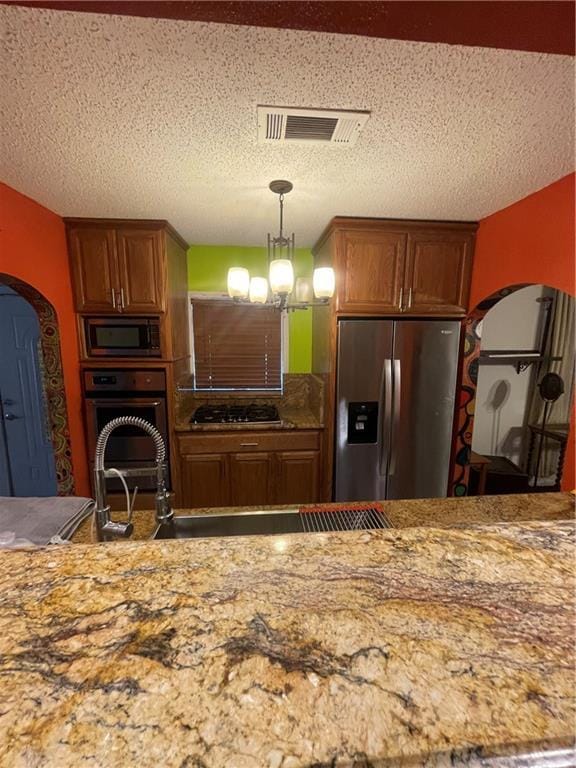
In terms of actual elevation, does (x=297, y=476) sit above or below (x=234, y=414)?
below

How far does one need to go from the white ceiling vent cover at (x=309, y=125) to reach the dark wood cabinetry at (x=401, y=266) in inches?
40.8

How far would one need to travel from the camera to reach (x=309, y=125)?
128 centimetres

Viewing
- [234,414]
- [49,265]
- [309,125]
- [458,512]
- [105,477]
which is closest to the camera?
[105,477]

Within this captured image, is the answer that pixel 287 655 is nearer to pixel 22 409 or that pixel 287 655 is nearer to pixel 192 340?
pixel 192 340

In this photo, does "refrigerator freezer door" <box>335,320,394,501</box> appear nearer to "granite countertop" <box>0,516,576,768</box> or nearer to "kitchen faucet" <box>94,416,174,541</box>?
"kitchen faucet" <box>94,416,174,541</box>

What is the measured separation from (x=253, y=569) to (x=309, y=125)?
1515mm

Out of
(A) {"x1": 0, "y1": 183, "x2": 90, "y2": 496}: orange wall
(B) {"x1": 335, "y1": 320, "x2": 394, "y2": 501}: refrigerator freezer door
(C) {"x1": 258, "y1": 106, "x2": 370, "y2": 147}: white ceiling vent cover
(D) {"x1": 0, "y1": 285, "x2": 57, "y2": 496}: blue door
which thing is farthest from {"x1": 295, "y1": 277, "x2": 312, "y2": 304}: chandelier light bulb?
(D) {"x1": 0, "y1": 285, "x2": 57, "y2": 496}: blue door

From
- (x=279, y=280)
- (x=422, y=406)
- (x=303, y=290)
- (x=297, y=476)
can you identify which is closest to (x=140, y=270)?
(x=279, y=280)

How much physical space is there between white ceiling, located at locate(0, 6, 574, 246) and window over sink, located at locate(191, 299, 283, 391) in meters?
1.16

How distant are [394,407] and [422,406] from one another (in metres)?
0.24

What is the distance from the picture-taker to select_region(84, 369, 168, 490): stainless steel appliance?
255 cm

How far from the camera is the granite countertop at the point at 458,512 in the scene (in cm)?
131

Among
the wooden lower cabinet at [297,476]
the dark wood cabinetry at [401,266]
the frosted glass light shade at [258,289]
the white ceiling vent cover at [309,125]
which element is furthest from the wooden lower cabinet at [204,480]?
the white ceiling vent cover at [309,125]

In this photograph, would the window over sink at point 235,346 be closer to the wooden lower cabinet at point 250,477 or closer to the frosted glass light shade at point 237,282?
the wooden lower cabinet at point 250,477
